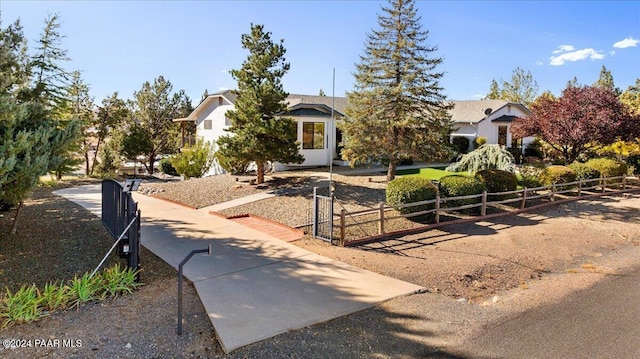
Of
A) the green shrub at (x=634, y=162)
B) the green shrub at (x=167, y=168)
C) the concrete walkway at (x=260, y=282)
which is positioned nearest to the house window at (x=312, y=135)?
the concrete walkway at (x=260, y=282)

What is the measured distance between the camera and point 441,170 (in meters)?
21.2

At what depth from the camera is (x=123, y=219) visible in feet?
24.5

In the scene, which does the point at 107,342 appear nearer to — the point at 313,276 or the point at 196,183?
the point at 313,276

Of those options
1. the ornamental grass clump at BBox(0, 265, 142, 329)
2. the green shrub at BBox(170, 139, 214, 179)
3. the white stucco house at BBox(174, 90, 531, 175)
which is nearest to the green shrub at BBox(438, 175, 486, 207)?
the white stucco house at BBox(174, 90, 531, 175)

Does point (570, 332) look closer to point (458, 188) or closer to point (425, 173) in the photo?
point (458, 188)

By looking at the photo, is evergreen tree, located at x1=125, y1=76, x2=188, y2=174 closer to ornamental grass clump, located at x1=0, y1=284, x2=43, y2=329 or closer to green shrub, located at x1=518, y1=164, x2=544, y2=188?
green shrub, located at x1=518, y1=164, x2=544, y2=188

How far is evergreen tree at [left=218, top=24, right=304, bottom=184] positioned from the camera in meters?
14.5

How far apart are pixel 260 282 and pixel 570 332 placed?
4667mm

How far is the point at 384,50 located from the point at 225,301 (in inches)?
494

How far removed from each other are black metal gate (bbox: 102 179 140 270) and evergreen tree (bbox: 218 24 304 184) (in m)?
5.68

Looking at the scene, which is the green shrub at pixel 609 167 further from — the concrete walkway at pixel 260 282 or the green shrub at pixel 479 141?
the concrete walkway at pixel 260 282

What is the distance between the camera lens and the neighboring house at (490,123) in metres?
28.8

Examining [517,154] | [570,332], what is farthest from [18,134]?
[517,154]

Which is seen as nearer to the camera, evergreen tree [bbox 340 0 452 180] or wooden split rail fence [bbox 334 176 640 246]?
wooden split rail fence [bbox 334 176 640 246]
